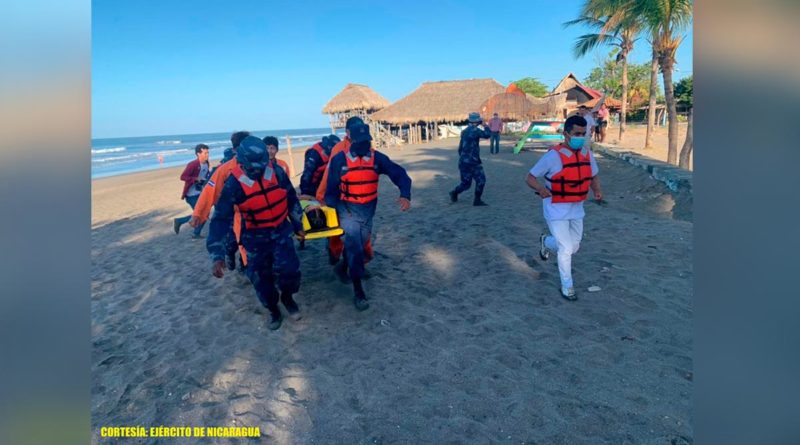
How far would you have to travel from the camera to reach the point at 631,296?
4395mm

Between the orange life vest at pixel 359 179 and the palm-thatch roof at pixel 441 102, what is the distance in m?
30.1

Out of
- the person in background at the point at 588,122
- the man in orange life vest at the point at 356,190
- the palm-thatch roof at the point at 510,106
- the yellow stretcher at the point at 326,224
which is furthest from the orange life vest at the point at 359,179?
the palm-thatch roof at the point at 510,106

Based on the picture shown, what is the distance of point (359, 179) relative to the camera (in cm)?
451

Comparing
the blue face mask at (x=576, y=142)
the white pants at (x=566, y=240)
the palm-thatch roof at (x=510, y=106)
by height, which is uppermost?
the palm-thatch roof at (x=510, y=106)

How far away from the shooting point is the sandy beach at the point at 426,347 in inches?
112

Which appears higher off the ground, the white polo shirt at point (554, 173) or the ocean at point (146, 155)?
the ocean at point (146, 155)

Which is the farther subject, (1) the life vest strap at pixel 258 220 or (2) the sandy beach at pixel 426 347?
(1) the life vest strap at pixel 258 220

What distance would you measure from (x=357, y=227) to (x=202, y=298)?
222 centimetres

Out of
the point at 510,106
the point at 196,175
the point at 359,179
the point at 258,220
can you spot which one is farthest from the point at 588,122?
the point at 510,106

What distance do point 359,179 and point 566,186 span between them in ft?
7.10

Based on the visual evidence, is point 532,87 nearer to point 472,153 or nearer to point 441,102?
point 441,102

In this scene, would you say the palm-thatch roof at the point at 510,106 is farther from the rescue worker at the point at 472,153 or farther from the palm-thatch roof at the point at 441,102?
the rescue worker at the point at 472,153

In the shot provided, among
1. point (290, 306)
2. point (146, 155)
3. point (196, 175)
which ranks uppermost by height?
point (146, 155)
